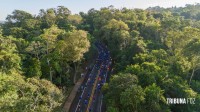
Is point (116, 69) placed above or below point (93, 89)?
above

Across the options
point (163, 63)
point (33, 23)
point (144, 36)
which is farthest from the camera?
point (33, 23)

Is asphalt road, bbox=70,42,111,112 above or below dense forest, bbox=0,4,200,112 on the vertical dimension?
below

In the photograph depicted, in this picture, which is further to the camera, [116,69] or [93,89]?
[116,69]

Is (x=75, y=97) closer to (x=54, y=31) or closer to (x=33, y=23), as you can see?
(x=54, y=31)

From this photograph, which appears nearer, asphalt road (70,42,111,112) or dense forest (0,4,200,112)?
dense forest (0,4,200,112)

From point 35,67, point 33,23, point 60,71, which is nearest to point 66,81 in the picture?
point 60,71

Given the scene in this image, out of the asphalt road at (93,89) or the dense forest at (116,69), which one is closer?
the dense forest at (116,69)

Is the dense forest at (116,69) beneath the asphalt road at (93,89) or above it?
above

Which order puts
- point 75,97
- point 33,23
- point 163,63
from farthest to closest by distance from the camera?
point 33,23 → point 75,97 → point 163,63
